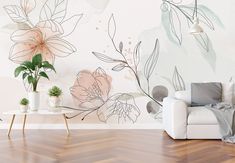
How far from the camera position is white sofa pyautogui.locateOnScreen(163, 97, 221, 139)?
4117mm

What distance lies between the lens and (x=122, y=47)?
16.6 ft

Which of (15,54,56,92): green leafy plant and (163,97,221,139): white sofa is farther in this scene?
(15,54,56,92): green leafy plant

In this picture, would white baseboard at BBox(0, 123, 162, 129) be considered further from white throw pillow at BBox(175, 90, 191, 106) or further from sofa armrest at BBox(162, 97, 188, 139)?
sofa armrest at BBox(162, 97, 188, 139)

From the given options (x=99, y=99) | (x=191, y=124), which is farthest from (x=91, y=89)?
(x=191, y=124)

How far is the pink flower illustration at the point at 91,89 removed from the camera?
5.06 meters

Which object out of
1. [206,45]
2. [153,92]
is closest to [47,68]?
[153,92]

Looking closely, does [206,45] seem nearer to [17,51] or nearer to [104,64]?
[104,64]

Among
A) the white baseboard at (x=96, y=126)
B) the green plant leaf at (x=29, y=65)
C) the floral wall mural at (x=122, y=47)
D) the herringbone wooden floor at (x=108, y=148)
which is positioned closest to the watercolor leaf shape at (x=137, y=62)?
the floral wall mural at (x=122, y=47)

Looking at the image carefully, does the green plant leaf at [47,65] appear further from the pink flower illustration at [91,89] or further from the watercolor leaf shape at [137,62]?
the watercolor leaf shape at [137,62]

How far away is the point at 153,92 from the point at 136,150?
161cm

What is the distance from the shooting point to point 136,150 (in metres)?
3.62

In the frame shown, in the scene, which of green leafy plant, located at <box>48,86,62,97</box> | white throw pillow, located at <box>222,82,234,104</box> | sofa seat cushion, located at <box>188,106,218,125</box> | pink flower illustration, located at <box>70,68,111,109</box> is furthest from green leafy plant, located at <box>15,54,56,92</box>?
white throw pillow, located at <box>222,82,234,104</box>

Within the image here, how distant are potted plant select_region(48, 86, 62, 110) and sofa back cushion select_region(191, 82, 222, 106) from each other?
1986mm

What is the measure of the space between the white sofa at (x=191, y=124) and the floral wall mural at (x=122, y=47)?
91 cm
